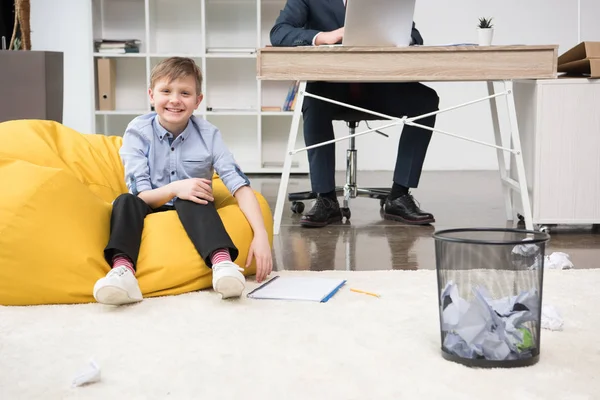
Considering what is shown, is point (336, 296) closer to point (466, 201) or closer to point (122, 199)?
point (122, 199)

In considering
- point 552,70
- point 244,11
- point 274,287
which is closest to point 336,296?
point 274,287

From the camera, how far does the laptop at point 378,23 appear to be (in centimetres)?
296

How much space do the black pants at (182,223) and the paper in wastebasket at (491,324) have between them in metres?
0.76

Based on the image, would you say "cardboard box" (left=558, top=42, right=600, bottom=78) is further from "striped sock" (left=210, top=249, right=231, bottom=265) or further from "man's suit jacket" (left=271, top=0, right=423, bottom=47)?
"striped sock" (left=210, top=249, right=231, bottom=265)

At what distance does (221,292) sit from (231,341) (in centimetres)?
33

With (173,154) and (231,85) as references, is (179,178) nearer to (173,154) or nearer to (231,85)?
(173,154)

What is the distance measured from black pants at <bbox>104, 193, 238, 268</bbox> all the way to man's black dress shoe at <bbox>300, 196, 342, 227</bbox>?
116 cm

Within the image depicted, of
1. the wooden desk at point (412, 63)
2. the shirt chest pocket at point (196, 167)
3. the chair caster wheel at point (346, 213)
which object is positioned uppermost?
the wooden desk at point (412, 63)

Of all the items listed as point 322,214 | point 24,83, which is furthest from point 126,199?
point 24,83

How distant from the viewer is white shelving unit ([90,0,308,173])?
19.3 feet

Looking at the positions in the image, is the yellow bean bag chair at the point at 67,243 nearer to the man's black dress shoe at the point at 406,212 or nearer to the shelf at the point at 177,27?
the man's black dress shoe at the point at 406,212

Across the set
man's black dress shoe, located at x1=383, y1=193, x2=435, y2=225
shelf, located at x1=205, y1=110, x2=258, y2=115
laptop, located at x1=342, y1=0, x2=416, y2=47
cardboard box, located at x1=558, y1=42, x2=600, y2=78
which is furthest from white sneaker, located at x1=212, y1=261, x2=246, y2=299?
shelf, located at x1=205, y1=110, x2=258, y2=115

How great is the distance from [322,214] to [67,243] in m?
1.54

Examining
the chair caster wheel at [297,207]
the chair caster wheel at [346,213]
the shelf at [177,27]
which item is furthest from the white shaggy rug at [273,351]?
the shelf at [177,27]
